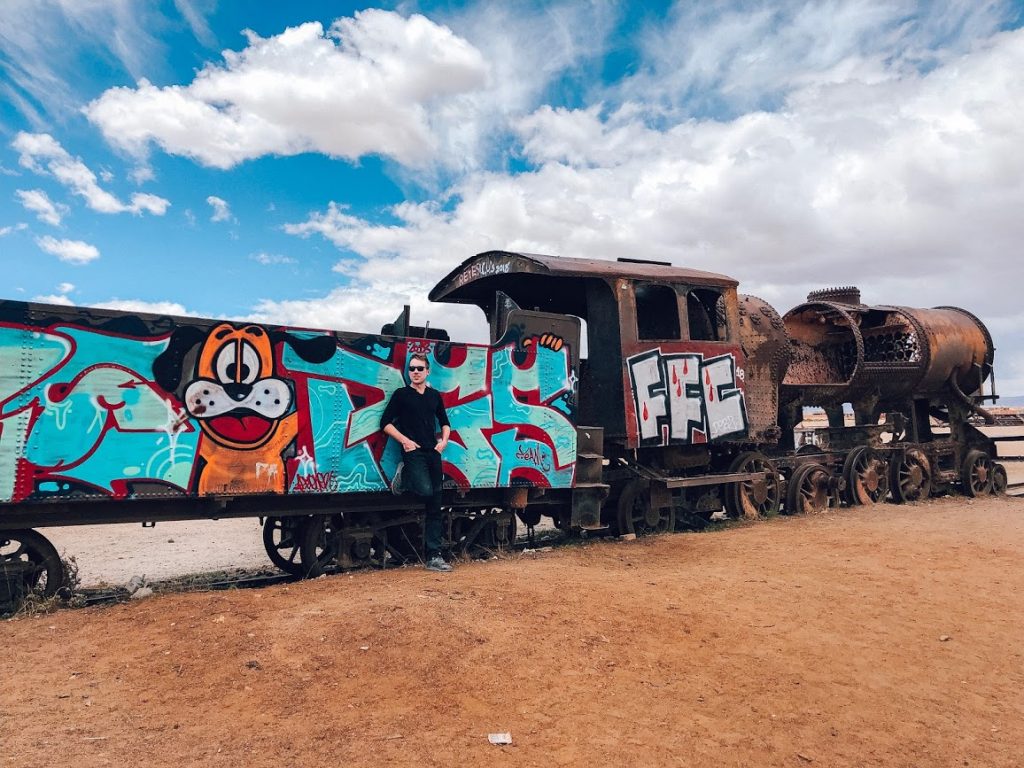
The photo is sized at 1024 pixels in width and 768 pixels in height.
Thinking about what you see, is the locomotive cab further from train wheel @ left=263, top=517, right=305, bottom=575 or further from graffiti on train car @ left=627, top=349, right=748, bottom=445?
train wheel @ left=263, top=517, right=305, bottom=575

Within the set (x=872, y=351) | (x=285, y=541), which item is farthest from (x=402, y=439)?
(x=872, y=351)

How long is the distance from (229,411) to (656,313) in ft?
21.5

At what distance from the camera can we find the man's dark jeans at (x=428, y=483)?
683cm

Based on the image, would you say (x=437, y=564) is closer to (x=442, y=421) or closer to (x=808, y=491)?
(x=442, y=421)

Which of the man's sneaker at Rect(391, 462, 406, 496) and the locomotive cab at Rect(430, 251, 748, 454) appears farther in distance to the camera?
the locomotive cab at Rect(430, 251, 748, 454)

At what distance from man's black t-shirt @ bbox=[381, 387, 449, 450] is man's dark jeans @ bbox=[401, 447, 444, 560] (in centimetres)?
14

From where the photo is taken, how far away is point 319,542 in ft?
22.8

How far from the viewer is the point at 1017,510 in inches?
482

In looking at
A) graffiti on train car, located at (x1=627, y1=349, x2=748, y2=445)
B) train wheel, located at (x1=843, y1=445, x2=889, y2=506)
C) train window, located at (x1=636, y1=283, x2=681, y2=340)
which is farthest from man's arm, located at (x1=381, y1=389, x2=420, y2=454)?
train wheel, located at (x1=843, y1=445, x2=889, y2=506)

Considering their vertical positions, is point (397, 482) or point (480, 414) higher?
point (480, 414)

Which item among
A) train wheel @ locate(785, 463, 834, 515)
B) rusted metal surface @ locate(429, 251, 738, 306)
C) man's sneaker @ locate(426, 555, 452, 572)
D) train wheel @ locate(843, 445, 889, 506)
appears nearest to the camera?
man's sneaker @ locate(426, 555, 452, 572)

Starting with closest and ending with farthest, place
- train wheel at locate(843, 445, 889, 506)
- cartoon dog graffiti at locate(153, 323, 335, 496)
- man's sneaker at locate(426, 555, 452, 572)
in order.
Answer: cartoon dog graffiti at locate(153, 323, 335, 496), man's sneaker at locate(426, 555, 452, 572), train wheel at locate(843, 445, 889, 506)

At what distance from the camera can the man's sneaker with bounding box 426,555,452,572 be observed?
6793 millimetres

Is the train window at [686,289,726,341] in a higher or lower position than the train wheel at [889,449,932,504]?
higher
